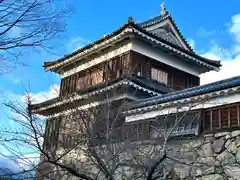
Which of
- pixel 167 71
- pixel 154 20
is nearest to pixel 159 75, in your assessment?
pixel 167 71

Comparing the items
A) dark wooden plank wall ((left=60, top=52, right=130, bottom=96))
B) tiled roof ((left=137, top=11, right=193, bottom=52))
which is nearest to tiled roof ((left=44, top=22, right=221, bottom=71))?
dark wooden plank wall ((left=60, top=52, right=130, bottom=96))

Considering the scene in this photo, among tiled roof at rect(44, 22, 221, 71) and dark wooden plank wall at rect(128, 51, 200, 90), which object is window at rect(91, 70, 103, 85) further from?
dark wooden plank wall at rect(128, 51, 200, 90)

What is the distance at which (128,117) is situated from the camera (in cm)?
1203

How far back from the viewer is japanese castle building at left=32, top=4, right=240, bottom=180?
986 centimetres

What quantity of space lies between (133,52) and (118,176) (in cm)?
608

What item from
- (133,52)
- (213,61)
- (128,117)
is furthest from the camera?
(213,61)

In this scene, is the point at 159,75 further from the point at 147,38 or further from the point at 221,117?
the point at 221,117

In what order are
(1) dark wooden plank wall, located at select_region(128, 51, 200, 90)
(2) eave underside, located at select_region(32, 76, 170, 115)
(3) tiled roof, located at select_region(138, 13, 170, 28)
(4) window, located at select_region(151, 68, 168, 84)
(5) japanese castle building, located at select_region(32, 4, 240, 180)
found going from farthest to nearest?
(3) tiled roof, located at select_region(138, 13, 170, 28) < (4) window, located at select_region(151, 68, 168, 84) < (1) dark wooden plank wall, located at select_region(128, 51, 200, 90) < (2) eave underside, located at select_region(32, 76, 170, 115) < (5) japanese castle building, located at select_region(32, 4, 240, 180)

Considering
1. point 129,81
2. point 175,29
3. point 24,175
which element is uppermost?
point 175,29

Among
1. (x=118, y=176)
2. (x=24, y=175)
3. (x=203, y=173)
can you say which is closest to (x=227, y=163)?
(x=203, y=173)

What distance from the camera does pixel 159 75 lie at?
16.2 m

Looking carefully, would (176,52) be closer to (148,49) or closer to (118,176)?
(148,49)

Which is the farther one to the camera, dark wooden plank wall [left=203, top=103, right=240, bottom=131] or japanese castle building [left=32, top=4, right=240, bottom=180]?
japanese castle building [left=32, top=4, right=240, bottom=180]

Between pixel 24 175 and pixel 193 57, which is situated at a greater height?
pixel 193 57
